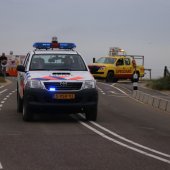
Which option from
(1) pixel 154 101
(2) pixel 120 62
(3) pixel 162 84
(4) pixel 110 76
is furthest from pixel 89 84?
(2) pixel 120 62

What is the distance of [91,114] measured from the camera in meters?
15.8

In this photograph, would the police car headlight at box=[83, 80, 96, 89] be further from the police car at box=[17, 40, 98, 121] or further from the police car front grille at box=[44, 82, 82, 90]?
the police car front grille at box=[44, 82, 82, 90]

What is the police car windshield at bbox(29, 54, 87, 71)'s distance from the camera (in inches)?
643

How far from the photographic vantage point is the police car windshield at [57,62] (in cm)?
1633

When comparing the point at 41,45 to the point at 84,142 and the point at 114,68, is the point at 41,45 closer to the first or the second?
the point at 84,142

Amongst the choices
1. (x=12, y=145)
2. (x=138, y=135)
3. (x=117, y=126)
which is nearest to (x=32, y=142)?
(x=12, y=145)

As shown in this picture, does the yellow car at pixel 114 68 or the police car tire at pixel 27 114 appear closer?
the police car tire at pixel 27 114

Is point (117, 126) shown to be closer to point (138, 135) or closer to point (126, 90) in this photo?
point (138, 135)

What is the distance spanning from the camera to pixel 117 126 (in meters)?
14.8

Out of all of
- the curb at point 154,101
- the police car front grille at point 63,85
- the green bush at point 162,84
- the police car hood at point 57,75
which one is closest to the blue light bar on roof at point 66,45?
the police car hood at point 57,75

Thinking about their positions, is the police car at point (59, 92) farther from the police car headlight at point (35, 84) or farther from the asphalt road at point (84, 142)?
the asphalt road at point (84, 142)

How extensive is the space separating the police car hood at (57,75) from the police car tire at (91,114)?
0.80 meters

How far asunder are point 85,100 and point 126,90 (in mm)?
16805

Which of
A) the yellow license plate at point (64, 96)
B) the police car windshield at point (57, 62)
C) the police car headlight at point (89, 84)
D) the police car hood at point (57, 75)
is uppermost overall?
the police car windshield at point (57, 62)
